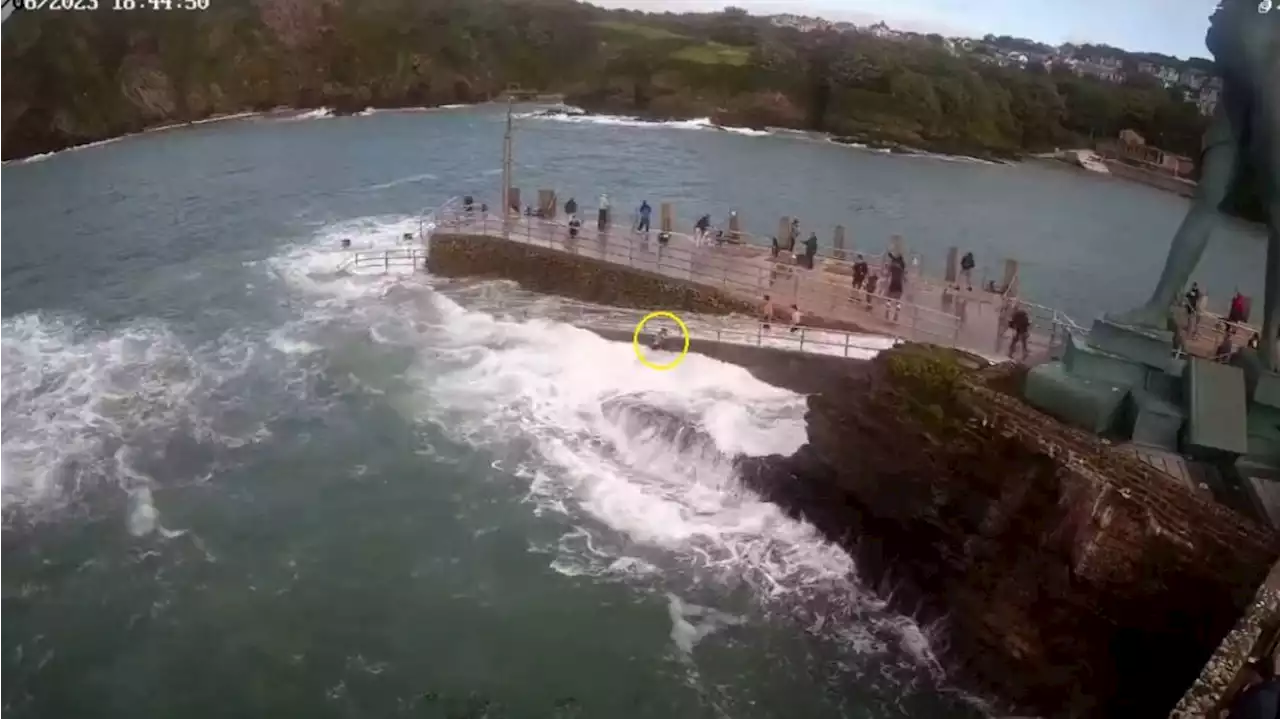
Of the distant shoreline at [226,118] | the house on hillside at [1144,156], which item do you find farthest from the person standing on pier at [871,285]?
the distant shoreline at [226,118]

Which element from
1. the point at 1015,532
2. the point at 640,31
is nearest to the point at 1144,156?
the point at 640,31

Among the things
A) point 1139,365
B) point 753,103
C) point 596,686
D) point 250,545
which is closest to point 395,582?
point 250,545

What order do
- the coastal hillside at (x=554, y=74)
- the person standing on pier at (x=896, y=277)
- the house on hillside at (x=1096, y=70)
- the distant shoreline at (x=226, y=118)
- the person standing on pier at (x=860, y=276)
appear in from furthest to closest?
1. the house on hillside at (x=1096, y=70)
2. the coastal hillside at (x=554, y=74)
3. the distant shoreline at (x=226, y=118)
4. the person standing on pier at (x=860, y=276)
5. the person standing on pier at (x=896, y=277)

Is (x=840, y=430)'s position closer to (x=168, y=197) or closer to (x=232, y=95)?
(x=168, y=197)

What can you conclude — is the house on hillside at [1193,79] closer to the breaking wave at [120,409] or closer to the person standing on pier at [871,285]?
the person standing on pier at [871,285]

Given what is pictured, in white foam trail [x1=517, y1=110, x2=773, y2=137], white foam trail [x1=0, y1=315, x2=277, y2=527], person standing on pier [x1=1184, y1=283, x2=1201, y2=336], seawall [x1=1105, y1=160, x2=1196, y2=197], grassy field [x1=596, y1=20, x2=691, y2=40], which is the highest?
grassy field [x1=596, y1=20, x2=691, y2=40]

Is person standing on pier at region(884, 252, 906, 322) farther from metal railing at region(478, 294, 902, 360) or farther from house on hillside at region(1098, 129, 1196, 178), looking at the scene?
house on hillside at region(1098, 129, 1196, 178)

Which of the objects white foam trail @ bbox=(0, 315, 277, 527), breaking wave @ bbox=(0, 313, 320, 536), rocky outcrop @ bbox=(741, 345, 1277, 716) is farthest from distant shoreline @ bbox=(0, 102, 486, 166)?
rocky outcrop @ bbox=(741, 345, 1277, 716)
